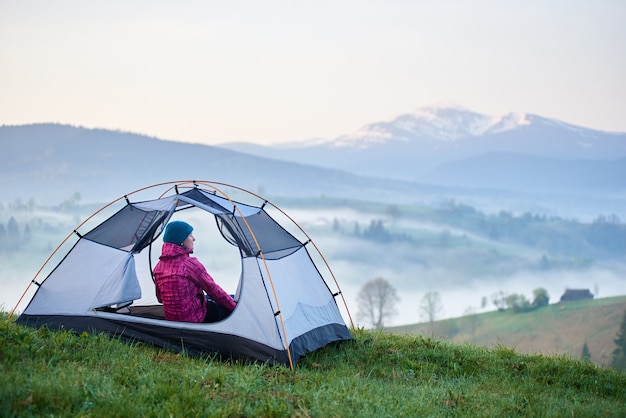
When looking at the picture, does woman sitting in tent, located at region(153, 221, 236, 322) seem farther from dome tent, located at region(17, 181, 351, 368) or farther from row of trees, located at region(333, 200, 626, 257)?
row of trees, located at region(333, 200, 626, 257)

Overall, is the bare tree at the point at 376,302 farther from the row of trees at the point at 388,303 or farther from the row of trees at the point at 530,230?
the row of trees at the point at 530,230

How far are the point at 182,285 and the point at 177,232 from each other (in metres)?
0.60

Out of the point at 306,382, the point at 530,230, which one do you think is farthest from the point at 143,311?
the point at 530,230

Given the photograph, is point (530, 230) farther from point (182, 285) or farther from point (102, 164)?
point (182, 285)

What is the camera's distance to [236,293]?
838cm

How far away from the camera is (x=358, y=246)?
124438 mm

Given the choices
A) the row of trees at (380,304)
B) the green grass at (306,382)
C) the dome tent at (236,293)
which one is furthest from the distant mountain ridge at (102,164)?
the green grass at (306,382)

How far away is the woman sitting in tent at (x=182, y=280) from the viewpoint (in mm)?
7777

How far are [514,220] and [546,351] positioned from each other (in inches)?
5550

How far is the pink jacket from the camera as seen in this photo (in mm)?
7777

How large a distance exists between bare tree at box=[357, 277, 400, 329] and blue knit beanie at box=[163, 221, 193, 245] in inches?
2229

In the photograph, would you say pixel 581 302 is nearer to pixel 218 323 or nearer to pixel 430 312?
pixel 430 312

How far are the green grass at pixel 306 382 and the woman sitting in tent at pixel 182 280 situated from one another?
1.85 feet

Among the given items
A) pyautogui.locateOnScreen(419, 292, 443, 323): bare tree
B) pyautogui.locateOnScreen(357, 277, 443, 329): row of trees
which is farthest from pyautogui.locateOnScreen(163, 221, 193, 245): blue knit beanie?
pyautogui.locateOnScreen(419, 292, 443, 323): bare tree
